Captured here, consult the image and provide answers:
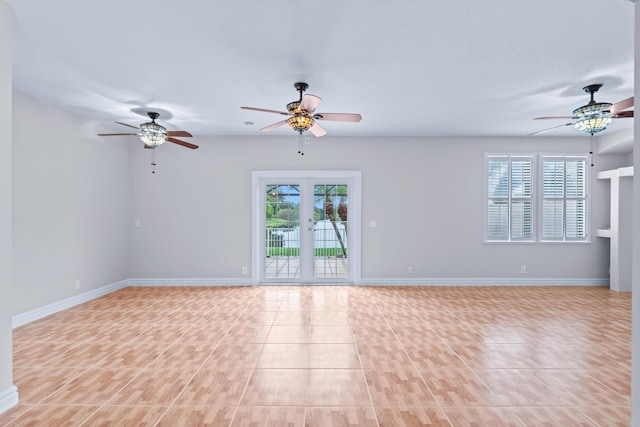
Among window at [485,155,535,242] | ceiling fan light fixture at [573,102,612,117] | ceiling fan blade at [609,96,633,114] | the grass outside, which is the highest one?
ceiling fan light fixture at [573,102,612,117]

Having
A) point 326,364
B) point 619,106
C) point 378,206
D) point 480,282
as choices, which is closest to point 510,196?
point 480,282

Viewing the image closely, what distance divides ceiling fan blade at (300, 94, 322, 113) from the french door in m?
2.96

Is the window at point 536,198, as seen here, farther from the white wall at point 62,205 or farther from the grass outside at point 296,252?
the white wall at point 62,205

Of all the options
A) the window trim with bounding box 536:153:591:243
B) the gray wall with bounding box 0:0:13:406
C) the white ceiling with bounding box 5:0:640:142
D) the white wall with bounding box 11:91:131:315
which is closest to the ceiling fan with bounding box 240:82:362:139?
the white ceiling with bounding box 5:0:640:142

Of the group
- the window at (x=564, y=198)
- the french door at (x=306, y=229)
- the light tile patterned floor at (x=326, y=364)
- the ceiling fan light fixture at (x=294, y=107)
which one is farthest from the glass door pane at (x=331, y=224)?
the window at (x=564, y=198)

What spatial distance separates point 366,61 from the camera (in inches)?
123

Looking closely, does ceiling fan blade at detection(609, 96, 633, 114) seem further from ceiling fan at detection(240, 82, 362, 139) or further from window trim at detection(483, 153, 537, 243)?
window trim at detection(483, 153, 537, 243)

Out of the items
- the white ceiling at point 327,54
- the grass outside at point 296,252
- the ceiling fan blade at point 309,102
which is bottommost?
the grass outside at point 296,252

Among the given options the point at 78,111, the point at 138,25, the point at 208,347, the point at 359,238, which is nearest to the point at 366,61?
the point at 138,25

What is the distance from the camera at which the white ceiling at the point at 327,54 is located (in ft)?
7.76

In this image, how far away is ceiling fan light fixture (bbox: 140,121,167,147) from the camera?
4.36m

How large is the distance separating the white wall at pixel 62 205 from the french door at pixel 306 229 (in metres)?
2.49

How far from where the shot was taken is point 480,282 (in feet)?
20.0

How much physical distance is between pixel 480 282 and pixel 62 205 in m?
6.79
